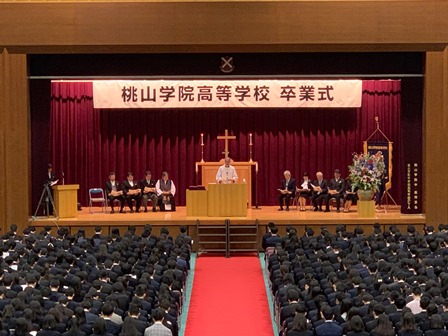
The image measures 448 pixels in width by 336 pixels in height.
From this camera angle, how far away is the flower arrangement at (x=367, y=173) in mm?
25047

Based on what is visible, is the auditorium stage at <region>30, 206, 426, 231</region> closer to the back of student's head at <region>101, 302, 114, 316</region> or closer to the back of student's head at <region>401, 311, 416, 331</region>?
the back of student's head at <region>101, 302, 114, 316</region>

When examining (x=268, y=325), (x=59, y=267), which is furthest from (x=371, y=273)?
(x=59, y=267)

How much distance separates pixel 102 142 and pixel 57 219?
4.97 metres

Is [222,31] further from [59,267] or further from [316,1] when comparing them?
[59,267]

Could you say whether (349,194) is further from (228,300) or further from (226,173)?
(228,300)

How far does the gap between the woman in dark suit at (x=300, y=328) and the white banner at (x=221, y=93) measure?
15.5m

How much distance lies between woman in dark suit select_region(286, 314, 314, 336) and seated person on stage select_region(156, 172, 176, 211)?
14233mm

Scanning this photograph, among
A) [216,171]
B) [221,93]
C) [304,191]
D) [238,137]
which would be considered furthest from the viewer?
[238,137]

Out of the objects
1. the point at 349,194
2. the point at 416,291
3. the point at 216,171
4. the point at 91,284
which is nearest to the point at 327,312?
the point at 416,291

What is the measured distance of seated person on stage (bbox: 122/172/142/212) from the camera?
2678cm

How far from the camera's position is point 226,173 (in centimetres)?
2623

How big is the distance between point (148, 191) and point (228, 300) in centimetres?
878

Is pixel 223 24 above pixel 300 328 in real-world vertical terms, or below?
above

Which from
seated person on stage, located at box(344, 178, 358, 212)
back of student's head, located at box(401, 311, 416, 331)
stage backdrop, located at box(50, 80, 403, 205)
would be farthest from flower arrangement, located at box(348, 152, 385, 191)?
back of student's head, located at box(401, 311, 416, 331)
